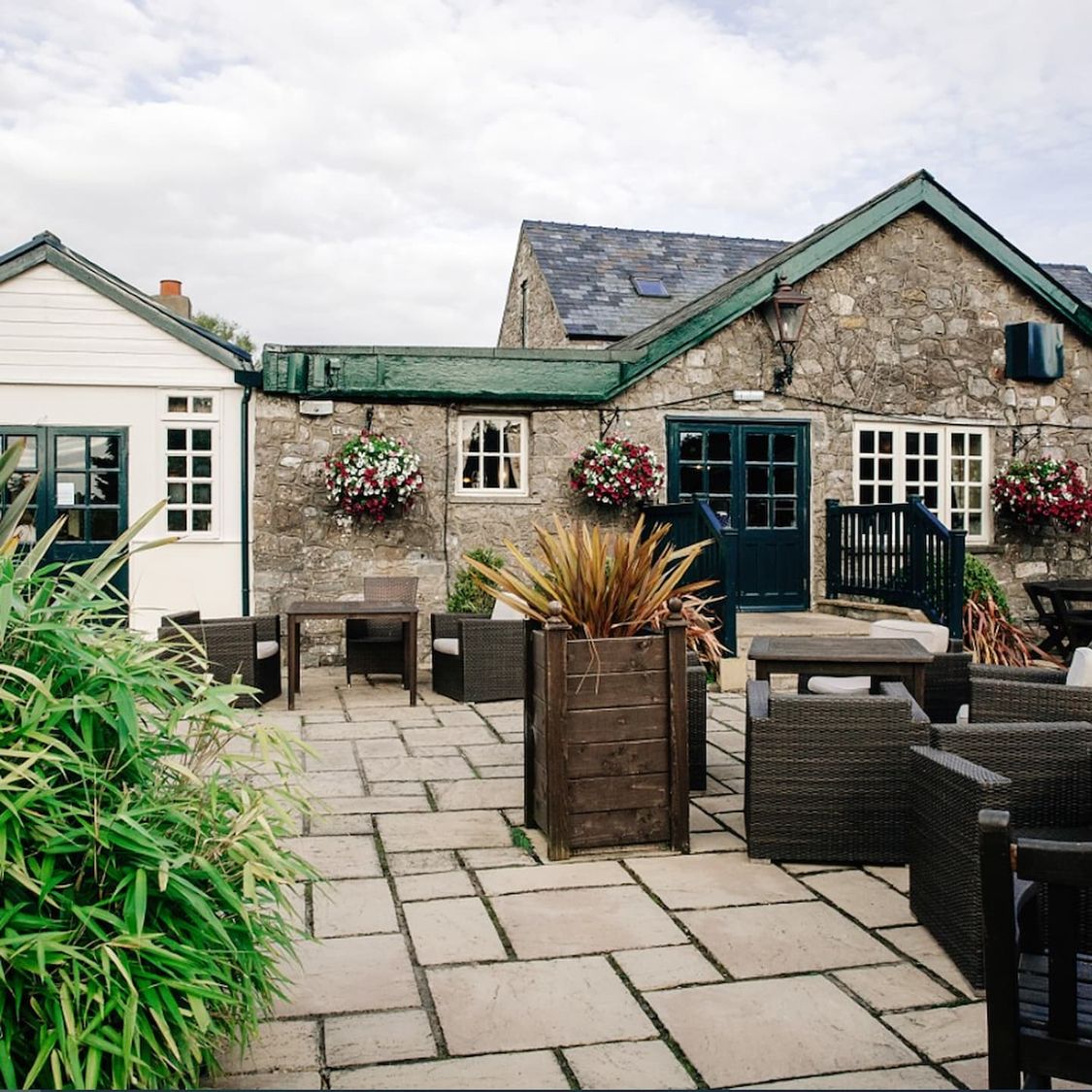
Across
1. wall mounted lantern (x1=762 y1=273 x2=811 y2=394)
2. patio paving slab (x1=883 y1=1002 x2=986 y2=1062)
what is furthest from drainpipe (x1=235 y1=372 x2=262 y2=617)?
patio paving slab (x1=883 y1=1002 x2=986 y2=1062)

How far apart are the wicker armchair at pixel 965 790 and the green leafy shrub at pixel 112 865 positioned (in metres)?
1.80

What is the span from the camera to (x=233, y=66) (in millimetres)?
7398

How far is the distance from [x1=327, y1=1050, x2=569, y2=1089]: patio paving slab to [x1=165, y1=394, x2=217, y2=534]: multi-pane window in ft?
23.8

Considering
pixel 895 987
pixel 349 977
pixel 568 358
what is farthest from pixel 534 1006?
pixel 568 358

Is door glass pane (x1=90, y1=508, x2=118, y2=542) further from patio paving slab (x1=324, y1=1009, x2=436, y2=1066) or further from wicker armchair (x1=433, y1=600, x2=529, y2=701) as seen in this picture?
patio paving slab (x1=324, y1=1009, x2=436, y2=1066)

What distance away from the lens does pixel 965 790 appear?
278cm

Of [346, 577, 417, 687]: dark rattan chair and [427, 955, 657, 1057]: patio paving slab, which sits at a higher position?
[346, 577, 417, 687]: dark rattan chair

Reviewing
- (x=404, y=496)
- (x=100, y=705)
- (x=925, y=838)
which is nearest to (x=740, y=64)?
(x=404, y=496)

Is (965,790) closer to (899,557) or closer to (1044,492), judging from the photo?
(899,557)

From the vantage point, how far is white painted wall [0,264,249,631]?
8.80 metres

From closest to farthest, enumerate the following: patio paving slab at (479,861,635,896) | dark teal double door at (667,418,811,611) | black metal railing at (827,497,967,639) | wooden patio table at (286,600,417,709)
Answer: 1. patio paving slab at (479,861,635,896)
2. wooden patio table at (286,600,417,709)
3. black metal railing at (827,497,967,639)
4. dark teal double door at (667,418,811,611)

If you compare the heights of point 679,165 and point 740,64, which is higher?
point 679,165

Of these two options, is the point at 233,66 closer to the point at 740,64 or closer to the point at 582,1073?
the point at 740,64

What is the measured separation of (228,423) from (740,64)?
514 cm
